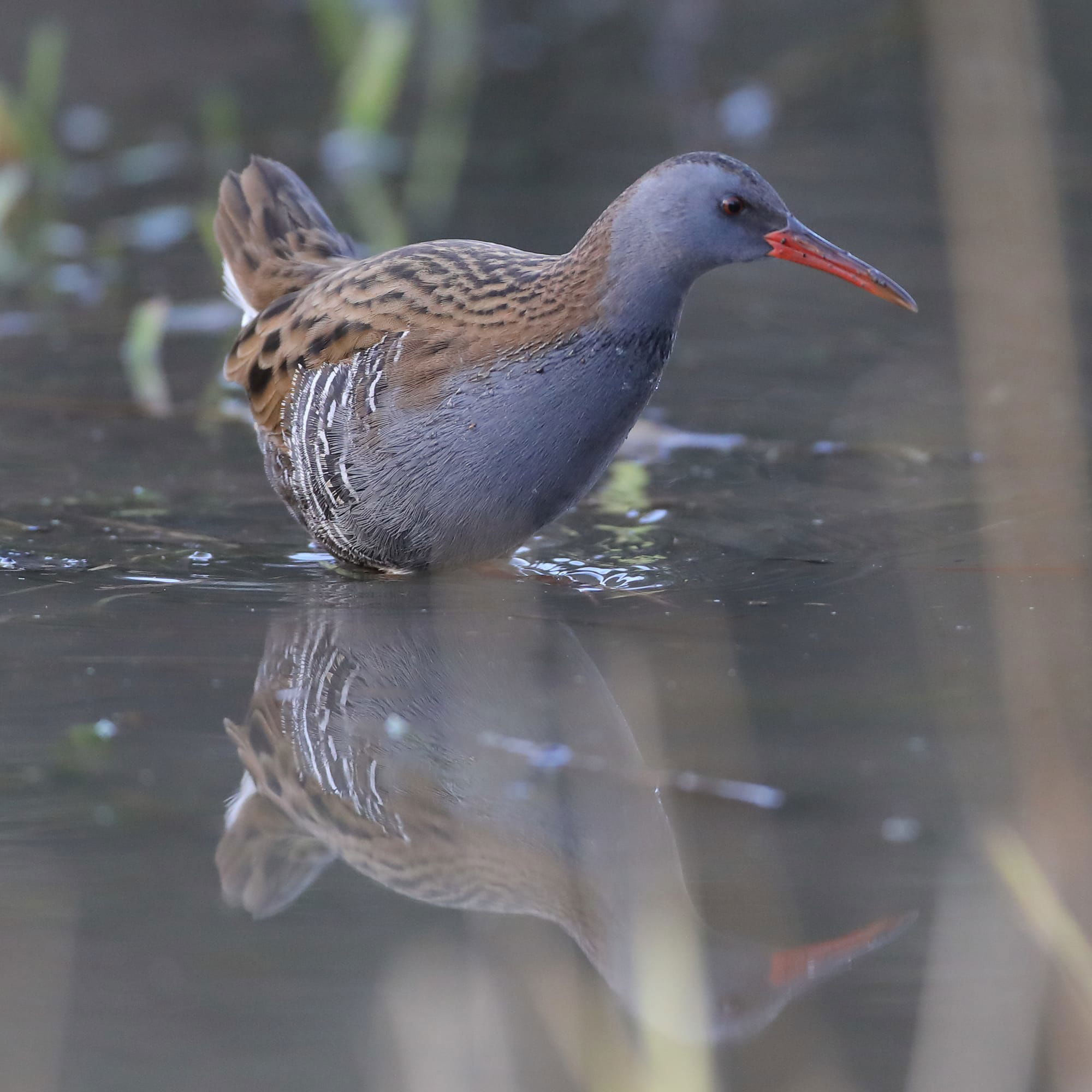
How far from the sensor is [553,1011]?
2.20 meters

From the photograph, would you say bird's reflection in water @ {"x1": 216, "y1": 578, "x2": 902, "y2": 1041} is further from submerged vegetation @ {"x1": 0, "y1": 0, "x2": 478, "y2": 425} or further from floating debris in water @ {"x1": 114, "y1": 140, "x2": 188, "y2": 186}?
floating debris in water @ {"x1": 114, "y1": 140, "x2": 188, "y2": 186}

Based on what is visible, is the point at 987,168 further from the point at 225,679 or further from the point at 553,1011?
the point at 553,1011

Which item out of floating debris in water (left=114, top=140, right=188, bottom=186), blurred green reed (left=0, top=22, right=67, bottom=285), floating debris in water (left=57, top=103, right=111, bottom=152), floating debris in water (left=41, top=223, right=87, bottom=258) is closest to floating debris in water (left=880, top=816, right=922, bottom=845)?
blurred green reed (left=0, top=22, right=67, bottom=285)

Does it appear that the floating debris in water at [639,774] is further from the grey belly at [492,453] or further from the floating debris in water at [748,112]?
the floating debris in water at [748,112]

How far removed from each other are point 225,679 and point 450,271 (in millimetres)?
1033

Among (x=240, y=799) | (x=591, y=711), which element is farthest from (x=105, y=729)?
(x=591, y=711)

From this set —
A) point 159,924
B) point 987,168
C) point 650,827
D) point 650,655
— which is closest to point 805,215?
point 987,168

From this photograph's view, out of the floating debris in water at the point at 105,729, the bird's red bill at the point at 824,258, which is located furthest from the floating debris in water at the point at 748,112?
the floating debris in water at the point at 105,729

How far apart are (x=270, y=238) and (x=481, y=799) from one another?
7.16 ft

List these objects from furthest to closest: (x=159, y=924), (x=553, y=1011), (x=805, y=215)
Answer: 1. (x=805, y=215)
2. (x=159, y=924)
3. (x=553, y=1011)

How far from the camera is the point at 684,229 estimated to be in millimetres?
Answer: 3529

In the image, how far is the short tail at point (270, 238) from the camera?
14.5 feet

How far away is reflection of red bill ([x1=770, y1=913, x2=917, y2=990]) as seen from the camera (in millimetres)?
2275

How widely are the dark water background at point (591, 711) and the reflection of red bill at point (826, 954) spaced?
20 mm
